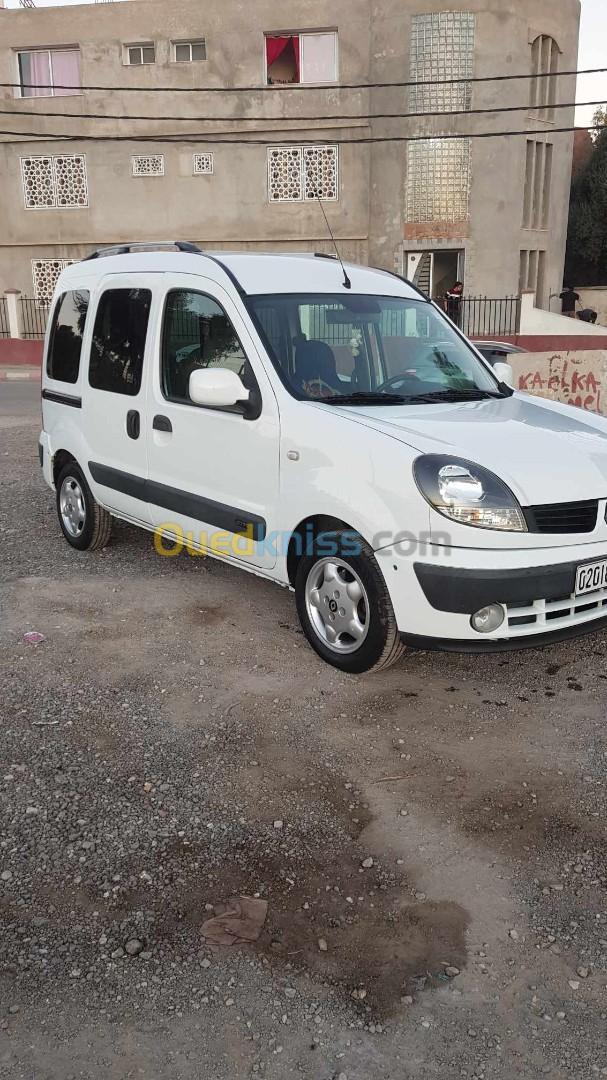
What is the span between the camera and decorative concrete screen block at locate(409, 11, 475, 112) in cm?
2588

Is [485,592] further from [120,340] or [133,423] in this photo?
[120,340]

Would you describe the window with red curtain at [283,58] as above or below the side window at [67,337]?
above

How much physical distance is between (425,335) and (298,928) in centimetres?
357

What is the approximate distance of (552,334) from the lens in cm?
2309

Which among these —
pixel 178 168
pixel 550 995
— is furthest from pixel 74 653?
pixel 178 168

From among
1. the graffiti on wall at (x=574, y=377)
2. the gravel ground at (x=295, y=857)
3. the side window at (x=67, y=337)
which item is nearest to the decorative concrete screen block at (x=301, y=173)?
the graffiti on wall at (x=574, y=377)

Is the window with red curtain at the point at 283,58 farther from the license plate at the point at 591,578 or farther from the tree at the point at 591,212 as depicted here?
the license plate at the point at 591,578

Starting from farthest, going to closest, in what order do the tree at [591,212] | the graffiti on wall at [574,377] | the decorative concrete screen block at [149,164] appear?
the tree at [591,212]
the decorative concrete screen block at [149,164]
the graffiti on wall at [574,377]

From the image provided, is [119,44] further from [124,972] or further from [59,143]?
[124,972]

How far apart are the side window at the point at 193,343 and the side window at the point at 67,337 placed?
1194mm

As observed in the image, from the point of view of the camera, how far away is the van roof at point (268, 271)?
482 centimetres

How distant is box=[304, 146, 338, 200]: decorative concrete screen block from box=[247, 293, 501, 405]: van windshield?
24.0 meters

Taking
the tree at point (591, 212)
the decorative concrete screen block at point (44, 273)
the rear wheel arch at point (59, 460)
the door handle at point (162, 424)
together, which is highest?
the tree at point (591, 212)

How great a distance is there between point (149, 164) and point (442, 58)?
31.4 feet
